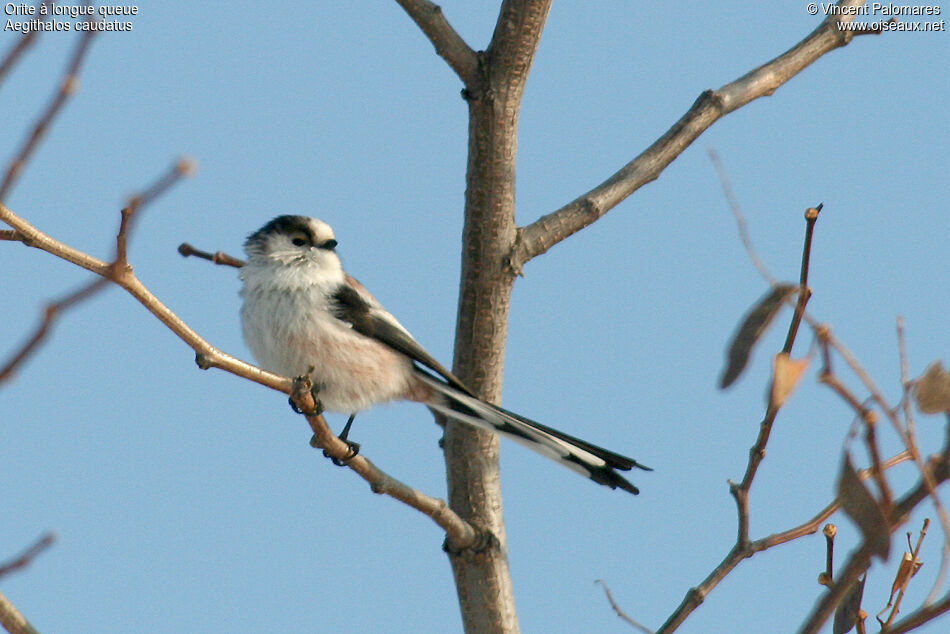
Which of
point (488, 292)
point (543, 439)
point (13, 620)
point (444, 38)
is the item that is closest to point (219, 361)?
point (13, 620)

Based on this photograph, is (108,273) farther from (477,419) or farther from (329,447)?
(477,419)

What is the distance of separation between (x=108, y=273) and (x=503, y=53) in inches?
77.7

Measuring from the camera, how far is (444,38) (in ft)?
11.7

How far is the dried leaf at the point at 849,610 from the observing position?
79.3 inches

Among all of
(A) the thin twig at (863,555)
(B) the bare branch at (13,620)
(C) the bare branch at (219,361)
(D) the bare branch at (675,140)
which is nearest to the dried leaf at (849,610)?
(A) the thin twig at (863,555)

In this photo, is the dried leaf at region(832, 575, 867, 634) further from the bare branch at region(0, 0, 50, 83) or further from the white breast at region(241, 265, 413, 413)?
the white breast at region(241, 265, 413, 413)

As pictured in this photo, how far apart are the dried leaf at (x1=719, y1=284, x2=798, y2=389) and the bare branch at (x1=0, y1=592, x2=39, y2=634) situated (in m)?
1.67

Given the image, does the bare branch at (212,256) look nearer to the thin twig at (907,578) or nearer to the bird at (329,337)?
the bird at (329,337)

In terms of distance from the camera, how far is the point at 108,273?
1928 millimetres

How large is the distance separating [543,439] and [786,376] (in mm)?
2582

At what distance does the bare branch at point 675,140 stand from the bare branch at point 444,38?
563 millimetres

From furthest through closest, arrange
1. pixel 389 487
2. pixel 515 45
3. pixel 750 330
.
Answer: pixel 515 45 < pixel 389 487 < pixel 750 330

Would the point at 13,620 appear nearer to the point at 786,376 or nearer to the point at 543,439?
the point at 786,376

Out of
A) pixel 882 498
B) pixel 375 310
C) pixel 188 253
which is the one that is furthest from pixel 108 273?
pixel 375 310
